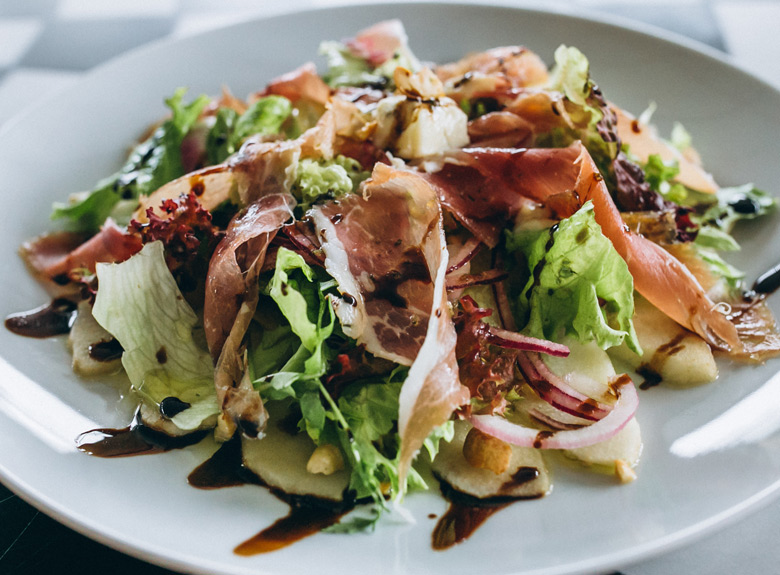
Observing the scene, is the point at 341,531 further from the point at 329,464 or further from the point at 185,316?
the point at 185,316

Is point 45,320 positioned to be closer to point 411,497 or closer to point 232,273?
point 232,273

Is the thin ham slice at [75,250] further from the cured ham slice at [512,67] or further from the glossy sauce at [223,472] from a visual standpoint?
the cured ham slice at [512,67]

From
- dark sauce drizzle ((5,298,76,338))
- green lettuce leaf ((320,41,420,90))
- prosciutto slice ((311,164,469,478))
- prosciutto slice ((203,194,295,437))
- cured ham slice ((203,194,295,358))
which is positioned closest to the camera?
prosciutto slice ((311,164,469,478))

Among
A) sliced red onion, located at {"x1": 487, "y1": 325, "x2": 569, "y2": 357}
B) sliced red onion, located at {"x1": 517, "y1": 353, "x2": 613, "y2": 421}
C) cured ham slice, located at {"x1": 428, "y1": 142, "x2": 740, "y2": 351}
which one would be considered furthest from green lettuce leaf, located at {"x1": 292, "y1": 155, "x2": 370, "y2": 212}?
sliced red onion, located at {"x1": 517, "y1": 353, "x2": 613, "y2": 421}

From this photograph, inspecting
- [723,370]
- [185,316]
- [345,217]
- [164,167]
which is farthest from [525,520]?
[164,167]

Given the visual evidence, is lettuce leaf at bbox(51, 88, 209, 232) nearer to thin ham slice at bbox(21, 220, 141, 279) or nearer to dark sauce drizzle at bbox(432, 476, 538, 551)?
thin ham slice at bbox(21, 220, 141, 279)

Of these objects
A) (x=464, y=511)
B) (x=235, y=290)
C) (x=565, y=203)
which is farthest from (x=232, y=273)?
(x=565, y=203)
